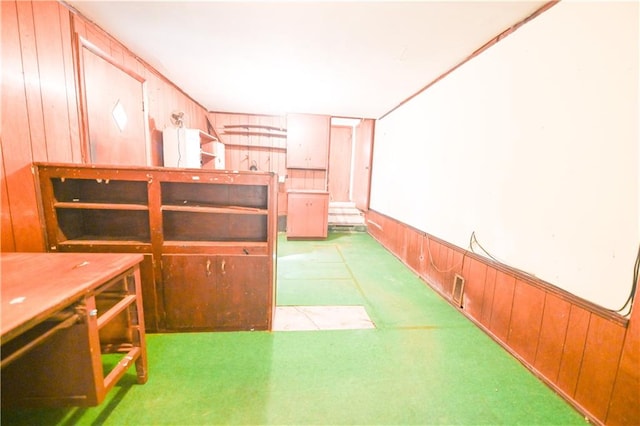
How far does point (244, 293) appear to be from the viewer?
2.05 meters

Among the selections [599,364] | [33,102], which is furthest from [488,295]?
[33,102]

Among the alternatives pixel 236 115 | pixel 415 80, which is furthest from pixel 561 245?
pixel 236 115

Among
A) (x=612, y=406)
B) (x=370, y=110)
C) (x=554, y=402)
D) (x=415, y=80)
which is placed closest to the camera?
(x=612, y=406)

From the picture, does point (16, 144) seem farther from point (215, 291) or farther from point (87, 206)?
point (215, 291)

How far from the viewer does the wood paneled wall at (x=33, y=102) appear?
1.53 meters

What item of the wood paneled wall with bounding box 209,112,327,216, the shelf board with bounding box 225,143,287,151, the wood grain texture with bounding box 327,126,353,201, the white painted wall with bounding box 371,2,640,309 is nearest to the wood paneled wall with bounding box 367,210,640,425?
the white painted wall with bounding box 371,2,640,309

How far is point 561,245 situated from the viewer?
5.22 ft

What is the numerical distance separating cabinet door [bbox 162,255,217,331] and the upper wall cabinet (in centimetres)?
389


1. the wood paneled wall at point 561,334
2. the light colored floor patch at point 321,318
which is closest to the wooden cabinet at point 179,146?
the light colored floor patch at point 321,318

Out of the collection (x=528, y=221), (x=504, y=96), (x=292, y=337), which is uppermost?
(x=504, y=96)

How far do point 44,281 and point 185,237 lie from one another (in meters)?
1.09

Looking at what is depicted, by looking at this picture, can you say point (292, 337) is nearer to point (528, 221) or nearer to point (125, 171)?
point (125, 171)

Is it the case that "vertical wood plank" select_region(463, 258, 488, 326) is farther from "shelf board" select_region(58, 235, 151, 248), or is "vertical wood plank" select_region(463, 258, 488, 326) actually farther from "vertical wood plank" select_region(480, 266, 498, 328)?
"shelf board" select_region(58, 235, 151, 248)

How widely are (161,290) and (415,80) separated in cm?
374
